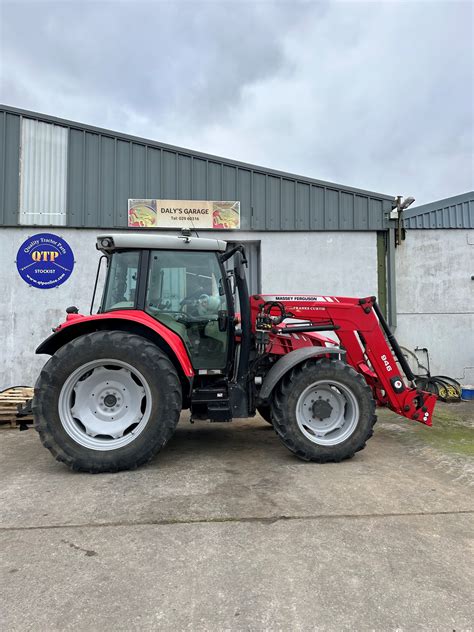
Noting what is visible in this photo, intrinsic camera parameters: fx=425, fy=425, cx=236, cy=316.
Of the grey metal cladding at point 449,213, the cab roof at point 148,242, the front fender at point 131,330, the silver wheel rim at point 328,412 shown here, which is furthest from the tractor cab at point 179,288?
the grey metal cladding at point 449,213

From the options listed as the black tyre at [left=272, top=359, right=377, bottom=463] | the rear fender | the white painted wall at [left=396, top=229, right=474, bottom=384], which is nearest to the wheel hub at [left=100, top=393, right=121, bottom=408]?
the rear fender

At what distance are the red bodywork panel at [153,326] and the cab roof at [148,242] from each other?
687 mm

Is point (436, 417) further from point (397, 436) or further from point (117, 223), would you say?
point (117, 223)

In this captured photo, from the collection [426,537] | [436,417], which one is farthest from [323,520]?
[436,417]

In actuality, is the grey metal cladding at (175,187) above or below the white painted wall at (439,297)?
above

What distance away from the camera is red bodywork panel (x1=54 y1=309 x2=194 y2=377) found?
4.14m

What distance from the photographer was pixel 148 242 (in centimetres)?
446

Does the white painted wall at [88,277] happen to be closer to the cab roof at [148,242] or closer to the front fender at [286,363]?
the cab roof at [148,242]

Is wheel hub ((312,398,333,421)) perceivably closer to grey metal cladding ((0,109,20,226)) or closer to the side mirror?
the side mirror

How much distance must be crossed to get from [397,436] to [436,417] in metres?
1.49

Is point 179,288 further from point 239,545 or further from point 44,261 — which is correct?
point 44,261

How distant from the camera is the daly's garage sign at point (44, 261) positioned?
7.86 metres

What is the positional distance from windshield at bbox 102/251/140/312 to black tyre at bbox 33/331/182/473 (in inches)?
19.6

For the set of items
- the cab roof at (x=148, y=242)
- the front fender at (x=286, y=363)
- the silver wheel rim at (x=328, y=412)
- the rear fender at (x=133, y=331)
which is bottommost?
the silver wheel rim at (x=328, y=412)
